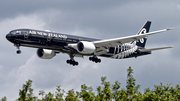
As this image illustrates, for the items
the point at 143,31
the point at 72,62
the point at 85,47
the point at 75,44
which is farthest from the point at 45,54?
the point at 143,31

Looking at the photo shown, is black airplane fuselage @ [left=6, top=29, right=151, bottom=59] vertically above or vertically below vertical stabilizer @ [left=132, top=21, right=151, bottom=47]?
below

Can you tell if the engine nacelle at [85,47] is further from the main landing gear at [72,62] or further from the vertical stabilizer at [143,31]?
the vertical stabilizer at [143,31]

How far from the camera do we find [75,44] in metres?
64.9

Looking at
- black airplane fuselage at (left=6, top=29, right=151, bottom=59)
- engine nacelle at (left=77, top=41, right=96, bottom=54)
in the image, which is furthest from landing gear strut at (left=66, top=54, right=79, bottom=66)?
engine nacelle at (left=77, top=41, right=96, bottom=54)

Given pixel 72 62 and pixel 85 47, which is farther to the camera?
pixel 72 62

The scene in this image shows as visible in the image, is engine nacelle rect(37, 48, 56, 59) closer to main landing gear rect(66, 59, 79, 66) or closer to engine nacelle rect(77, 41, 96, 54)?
main landing gear rect(66, 59, 79, 66)

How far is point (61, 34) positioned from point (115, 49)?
12201 millimetres

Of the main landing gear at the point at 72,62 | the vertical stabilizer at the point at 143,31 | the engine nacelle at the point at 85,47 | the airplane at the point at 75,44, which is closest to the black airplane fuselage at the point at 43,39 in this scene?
the airplane at the point at 75,44

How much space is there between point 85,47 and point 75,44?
83.6 inches

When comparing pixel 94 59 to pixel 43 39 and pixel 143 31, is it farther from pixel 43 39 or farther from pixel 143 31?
pixel 143 31

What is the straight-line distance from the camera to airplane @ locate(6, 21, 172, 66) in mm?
61344

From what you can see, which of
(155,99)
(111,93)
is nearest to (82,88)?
(111,93)

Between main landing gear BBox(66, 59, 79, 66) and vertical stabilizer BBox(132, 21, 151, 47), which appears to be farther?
vertical stabilizer BBox(132, 21, 151, 47)

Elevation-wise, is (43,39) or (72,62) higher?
(43,39)
